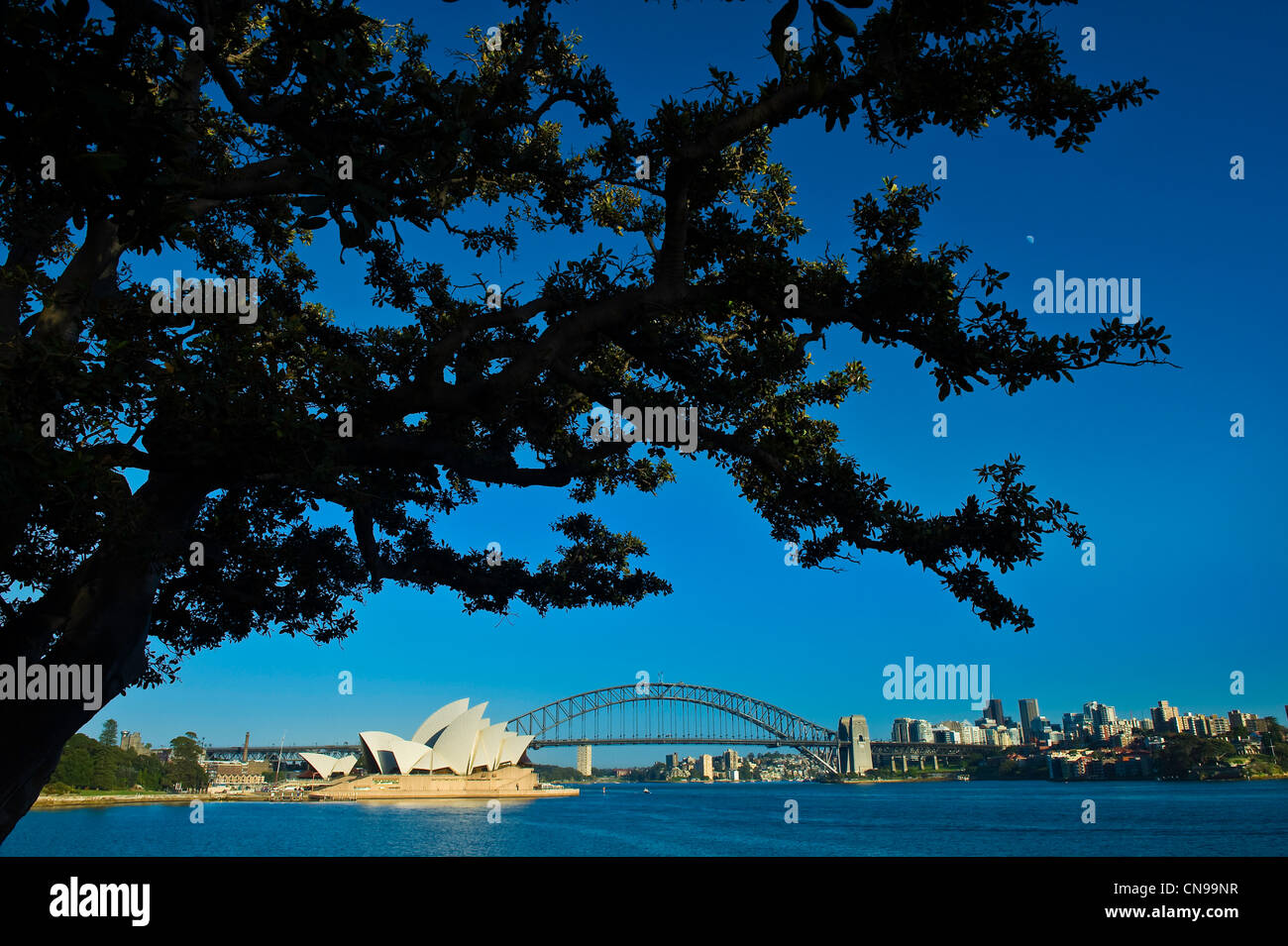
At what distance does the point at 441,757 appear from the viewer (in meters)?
116

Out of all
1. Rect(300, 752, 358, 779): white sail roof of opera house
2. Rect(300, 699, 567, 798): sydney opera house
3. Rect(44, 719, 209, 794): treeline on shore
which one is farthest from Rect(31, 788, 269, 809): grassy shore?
Rect(300, 699, 567, 798): sydney opera house

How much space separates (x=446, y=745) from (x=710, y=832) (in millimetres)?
57318

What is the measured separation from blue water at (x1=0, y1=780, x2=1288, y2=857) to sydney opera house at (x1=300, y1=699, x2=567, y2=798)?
1187 centimetres

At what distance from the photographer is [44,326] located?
798cm

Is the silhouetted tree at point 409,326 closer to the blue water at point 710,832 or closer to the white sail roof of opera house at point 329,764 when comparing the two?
the blue water at point 710,832

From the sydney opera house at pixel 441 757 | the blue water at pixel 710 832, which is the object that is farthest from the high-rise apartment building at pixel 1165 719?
the sydney opera house at pixel 441 757

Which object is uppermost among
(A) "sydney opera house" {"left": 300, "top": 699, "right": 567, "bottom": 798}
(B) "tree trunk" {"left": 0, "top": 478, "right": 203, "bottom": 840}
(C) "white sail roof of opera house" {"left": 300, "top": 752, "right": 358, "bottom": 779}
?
(B) "tree trunk" {"left": 0, "top": 478, "right": 203, "bottom": 840}

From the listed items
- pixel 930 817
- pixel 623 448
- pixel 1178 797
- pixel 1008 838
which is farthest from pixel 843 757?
pixel 623 448

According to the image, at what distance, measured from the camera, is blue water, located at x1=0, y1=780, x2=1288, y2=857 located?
52688 millimetres

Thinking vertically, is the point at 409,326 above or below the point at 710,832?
above

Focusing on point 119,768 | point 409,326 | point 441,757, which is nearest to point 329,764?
point 119,768

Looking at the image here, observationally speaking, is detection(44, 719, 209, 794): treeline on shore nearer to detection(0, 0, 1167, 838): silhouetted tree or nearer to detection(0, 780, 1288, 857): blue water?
detection(0, 780, 1288, 857): blue water

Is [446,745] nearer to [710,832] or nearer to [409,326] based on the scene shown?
[710,832]
